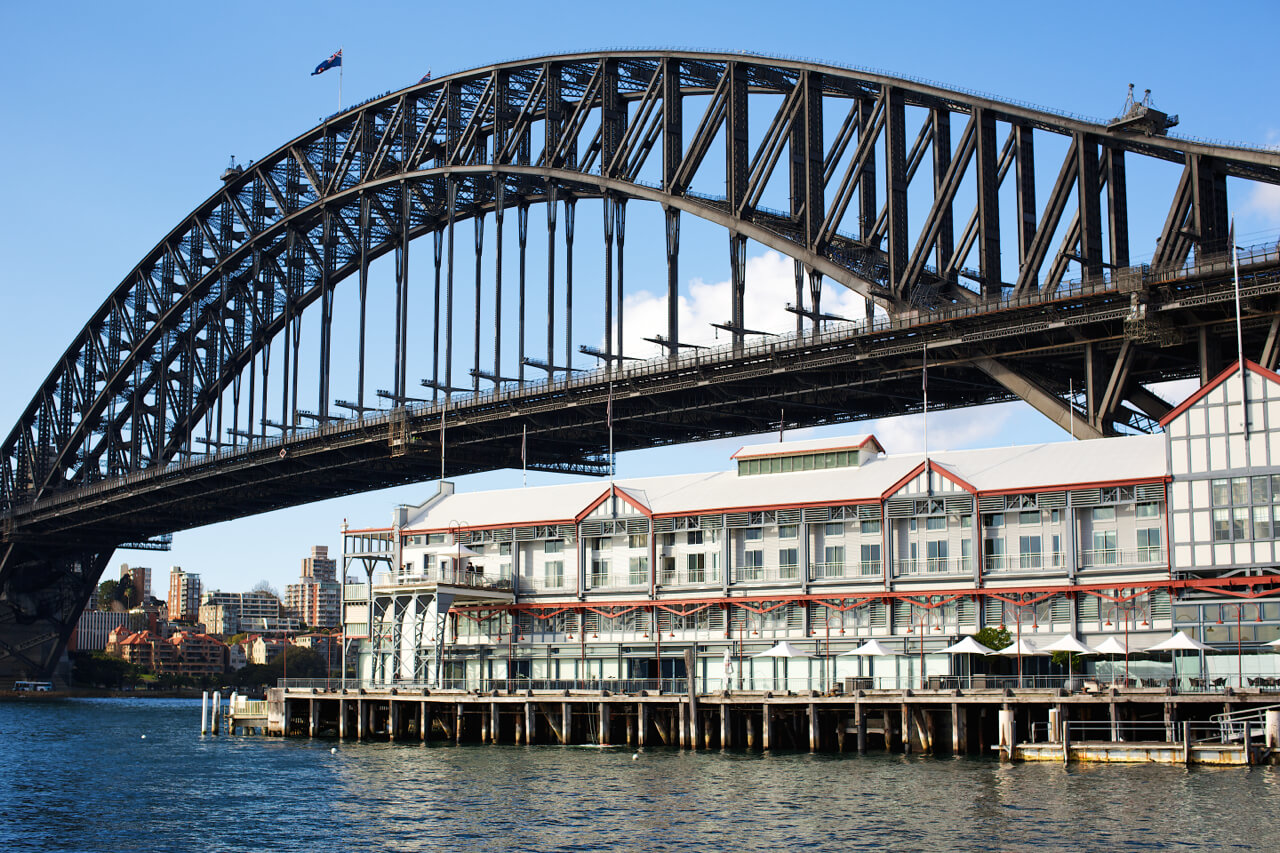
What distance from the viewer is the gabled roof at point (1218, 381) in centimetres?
7306

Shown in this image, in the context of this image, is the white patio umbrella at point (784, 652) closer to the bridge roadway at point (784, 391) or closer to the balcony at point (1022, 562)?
the balcony at point (1022, 562)

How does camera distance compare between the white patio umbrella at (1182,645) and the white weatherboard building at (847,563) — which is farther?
the white weatherboard building at (847,563)

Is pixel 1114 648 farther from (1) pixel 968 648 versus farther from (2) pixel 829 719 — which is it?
(2) pixel 829 719

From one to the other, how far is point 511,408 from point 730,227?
24.5m

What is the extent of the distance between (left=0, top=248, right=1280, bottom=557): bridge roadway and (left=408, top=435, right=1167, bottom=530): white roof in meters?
4.68

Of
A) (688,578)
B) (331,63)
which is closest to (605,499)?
(688,578)

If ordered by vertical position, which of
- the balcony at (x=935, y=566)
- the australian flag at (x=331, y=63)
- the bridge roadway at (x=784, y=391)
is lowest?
the balcony at (x=935, y=566)

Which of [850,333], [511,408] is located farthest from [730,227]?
[511,408]

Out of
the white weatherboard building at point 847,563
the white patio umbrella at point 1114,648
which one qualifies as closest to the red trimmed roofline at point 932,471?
the white weatherboard building at point 847,563

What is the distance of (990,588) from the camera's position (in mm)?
78750

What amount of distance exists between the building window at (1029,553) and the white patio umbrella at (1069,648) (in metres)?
4.39

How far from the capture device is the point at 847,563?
8281 cm

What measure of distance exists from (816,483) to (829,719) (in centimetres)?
1554

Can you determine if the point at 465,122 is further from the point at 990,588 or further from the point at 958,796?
the point at 958,796
